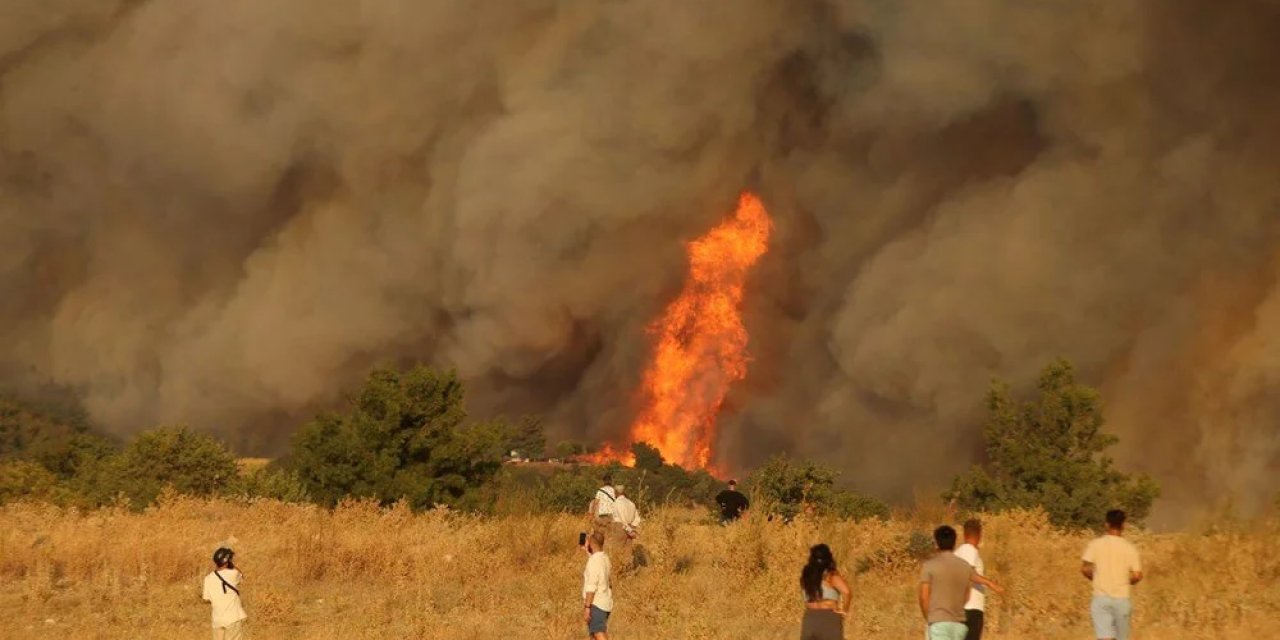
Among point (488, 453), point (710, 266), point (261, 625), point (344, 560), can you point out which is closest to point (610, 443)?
point (710, 266)

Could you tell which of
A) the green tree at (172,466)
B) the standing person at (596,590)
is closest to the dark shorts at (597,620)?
the standing person at (596,590)

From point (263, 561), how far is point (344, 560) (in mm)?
1194

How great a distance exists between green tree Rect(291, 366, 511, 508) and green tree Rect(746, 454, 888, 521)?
5.59 metres

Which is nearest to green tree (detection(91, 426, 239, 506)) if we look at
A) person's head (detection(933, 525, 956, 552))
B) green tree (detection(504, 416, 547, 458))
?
green tree (detection(504, 416, 547, 458))

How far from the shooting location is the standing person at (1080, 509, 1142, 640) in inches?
424

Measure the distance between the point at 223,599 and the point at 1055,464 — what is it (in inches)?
671

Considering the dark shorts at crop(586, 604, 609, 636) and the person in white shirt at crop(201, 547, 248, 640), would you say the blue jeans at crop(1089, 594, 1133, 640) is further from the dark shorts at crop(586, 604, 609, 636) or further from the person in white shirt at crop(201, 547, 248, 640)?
the person in white shirt at crop(201, 547, 248, 640)

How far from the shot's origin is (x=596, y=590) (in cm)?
1218

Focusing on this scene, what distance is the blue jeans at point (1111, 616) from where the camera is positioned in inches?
425

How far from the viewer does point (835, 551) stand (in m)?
17.5

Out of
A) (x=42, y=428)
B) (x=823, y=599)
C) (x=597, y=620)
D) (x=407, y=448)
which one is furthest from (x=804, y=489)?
(x=42, y=428)

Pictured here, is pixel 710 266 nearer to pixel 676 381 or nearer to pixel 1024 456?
pixel 676 381

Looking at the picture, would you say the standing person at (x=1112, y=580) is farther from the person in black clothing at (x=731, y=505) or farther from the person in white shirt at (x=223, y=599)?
the person in black clothing at (x=731, y=505)

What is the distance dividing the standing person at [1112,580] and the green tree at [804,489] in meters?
13.9
